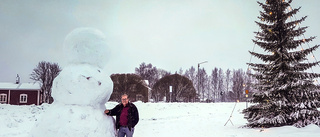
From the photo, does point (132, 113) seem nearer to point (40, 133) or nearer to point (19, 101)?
point (40, 133)

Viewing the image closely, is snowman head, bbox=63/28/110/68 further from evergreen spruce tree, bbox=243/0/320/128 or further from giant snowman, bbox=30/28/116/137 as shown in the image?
evergreen spruce tree, bbox=243/0/320/128

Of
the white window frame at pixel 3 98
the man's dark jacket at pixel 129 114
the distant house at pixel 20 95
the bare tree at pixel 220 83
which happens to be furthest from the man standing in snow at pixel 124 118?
the bare tree at pixel 220 83

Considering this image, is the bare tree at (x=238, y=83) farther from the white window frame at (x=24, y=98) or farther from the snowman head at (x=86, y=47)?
the snowman head at (x=86, y=47)

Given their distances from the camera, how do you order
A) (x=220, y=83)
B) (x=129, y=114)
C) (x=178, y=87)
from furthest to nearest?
(x=220, y=83) → (x=178, y=87) → (x=129, y=114)

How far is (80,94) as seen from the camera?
15.2 feet

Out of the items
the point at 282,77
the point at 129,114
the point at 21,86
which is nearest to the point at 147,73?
the point at 21,86

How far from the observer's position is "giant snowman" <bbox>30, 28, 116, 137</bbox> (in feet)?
14.6

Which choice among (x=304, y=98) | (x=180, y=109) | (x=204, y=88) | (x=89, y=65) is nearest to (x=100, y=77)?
(x=89, y=65)

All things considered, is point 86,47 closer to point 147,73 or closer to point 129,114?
point 129,114

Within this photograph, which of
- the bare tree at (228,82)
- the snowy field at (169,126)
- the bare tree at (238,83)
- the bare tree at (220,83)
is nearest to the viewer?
the snowy field at (169,126)

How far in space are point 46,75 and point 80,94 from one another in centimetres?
3383

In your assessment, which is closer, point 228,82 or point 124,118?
point 124,118

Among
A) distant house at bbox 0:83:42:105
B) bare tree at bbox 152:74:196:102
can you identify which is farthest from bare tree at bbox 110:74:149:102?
distant house at bbox 0:83:42:105

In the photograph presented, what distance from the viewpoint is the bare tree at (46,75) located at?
111ft
